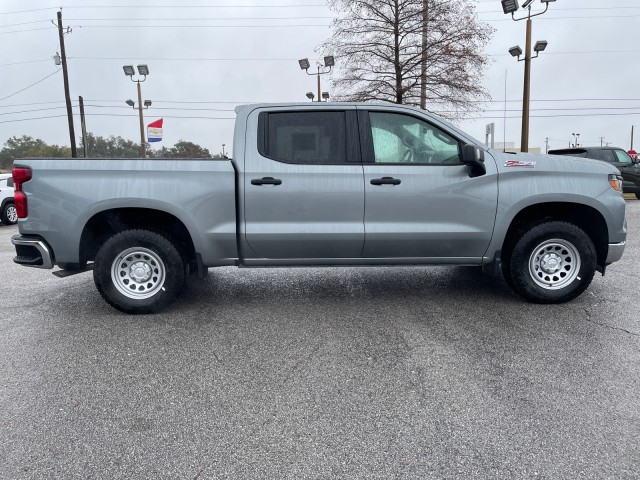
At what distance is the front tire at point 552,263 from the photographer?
16.7 feet

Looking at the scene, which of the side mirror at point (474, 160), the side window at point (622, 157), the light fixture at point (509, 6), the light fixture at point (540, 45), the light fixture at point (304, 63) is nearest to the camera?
the side mirror at point (474, 160)

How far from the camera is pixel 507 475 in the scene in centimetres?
243

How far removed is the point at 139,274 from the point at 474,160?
3284 millimetres

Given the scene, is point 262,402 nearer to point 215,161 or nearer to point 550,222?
point 215,161

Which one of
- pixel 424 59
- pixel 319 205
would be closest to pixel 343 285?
pixel 319 205

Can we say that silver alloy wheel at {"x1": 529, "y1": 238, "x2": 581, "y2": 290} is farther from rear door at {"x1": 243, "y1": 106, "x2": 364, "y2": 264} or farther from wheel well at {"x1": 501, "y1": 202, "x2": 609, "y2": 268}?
rear door at {"x1": 243, "y1": 106, "x2": 364, "y2": 264}

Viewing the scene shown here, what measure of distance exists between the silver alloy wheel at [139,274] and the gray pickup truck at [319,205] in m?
0.01

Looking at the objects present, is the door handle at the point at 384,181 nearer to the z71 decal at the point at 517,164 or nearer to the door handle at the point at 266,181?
the door handle at the point at 266,181

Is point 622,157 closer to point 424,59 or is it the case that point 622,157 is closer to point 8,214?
→ point 424,59

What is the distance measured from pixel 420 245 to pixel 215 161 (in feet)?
6.81

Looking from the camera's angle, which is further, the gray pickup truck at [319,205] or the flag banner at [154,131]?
the flag banner at [154,131]

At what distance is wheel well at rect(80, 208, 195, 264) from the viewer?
4.98m

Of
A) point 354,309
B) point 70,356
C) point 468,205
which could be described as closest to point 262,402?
point 70,356

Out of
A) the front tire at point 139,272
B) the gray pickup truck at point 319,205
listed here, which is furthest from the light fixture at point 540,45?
the front tire at point 139,272
